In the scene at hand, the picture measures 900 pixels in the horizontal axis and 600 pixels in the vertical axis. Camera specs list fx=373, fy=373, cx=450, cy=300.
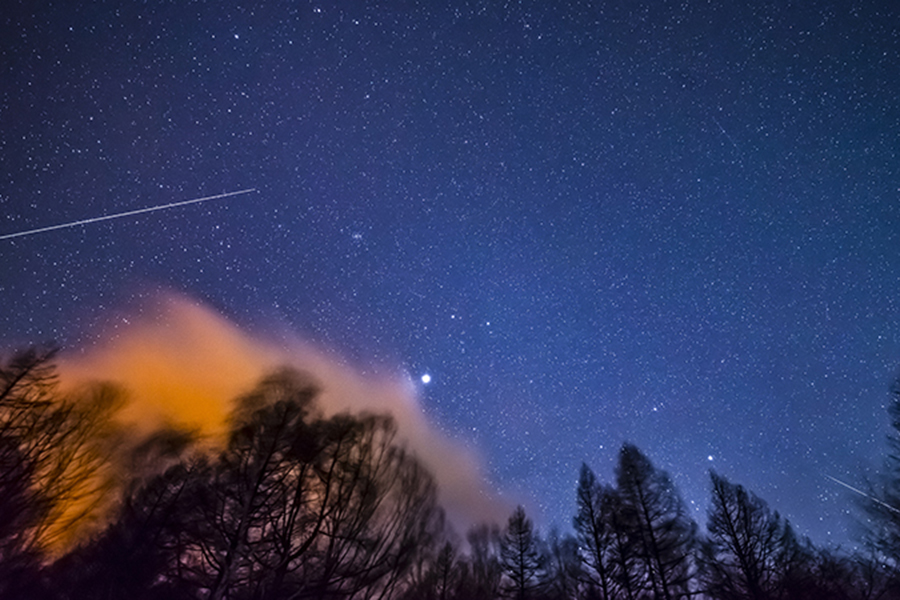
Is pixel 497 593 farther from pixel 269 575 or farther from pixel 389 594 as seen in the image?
pixel 269 575

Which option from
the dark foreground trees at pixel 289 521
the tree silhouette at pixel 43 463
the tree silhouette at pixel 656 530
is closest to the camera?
the dark foreground trees at pixel 289 521

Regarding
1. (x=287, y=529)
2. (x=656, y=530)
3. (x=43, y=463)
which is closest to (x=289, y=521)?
(x=287, y=529)

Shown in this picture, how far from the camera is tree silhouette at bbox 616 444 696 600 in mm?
18969

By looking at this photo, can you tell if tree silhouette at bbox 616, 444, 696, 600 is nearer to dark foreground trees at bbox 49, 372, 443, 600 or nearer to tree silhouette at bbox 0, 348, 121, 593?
dark foreground trees at bbox 49, 372, 443, 600

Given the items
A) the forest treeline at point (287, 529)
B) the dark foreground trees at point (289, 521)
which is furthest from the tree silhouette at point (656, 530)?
the dark foreground trees at point (289, 521)

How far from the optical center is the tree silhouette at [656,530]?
62.2ft

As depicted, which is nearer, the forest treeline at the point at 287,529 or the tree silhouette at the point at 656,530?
the forest treeline at the point at 287,529

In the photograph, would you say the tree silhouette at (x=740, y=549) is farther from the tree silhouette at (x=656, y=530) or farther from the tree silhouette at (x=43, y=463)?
the tree silhouette at (x=43, y=463)

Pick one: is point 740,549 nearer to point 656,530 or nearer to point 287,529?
point 656,530

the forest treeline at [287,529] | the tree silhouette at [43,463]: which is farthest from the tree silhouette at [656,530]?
the tree silhouette at [43,463]

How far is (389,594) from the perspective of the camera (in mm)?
8461

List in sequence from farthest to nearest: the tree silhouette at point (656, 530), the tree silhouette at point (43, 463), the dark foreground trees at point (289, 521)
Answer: the tree silhouette at point (656, 530) → the tree silhouette at point (43, 463) → the dark foreground trees at point (289, 521)

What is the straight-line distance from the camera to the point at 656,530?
65.8 ft

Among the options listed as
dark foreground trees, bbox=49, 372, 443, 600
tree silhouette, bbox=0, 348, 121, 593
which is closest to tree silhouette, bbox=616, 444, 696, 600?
dark foreground trees, bbox=49, 372, 443, 600
